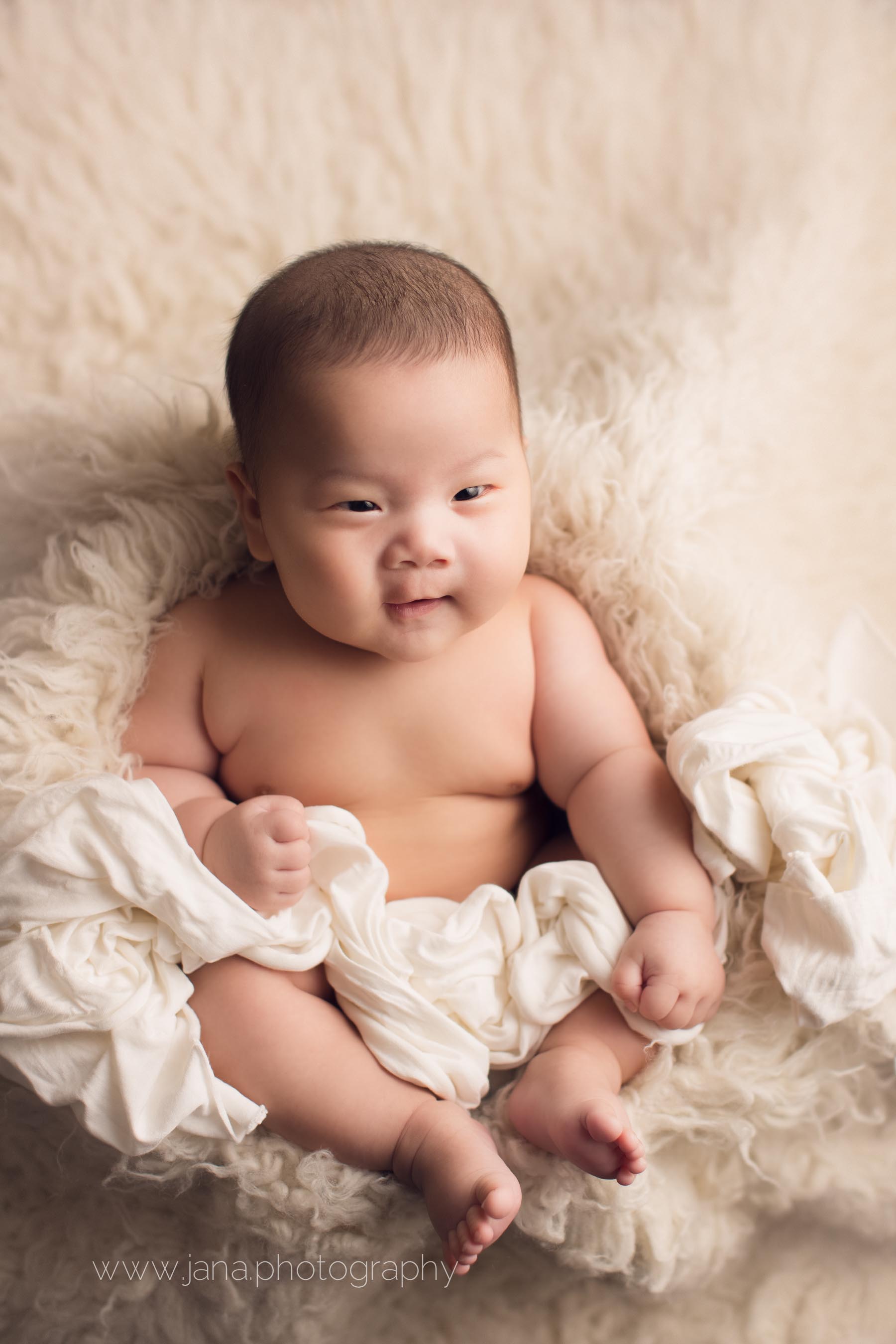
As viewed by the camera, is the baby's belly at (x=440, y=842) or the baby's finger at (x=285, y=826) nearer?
the baby's finger at (x=285, y=826)

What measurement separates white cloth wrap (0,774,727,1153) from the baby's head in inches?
8.9

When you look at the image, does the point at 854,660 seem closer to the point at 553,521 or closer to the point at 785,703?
the point at 785,703

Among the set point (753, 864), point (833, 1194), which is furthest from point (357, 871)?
point (833, 1194)

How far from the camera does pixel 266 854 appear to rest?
2.98 feet

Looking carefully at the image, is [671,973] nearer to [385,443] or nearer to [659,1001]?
[659,1001]

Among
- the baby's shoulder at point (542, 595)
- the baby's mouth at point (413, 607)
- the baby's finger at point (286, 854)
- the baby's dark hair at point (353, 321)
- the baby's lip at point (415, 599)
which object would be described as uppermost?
the baby's dark hair at point (353, 321)

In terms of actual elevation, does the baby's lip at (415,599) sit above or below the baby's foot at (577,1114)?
above

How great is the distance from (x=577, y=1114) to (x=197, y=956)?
334 mm

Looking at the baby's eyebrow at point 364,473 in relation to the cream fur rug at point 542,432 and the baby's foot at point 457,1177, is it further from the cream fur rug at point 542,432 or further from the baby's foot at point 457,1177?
the baby's foot at point 457,1177

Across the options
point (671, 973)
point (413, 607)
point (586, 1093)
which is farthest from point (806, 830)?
point (413, 607)

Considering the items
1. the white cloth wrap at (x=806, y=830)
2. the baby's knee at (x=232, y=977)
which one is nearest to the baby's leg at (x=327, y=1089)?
the baby's knee at (x=232, y=977)

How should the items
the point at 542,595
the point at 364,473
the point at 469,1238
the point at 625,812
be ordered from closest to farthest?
the point at 469,1238 < the point at 364,473 < the point at 625,812 < the point at 542,595

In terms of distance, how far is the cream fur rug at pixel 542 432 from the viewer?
95 cm

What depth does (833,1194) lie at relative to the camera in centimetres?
100
